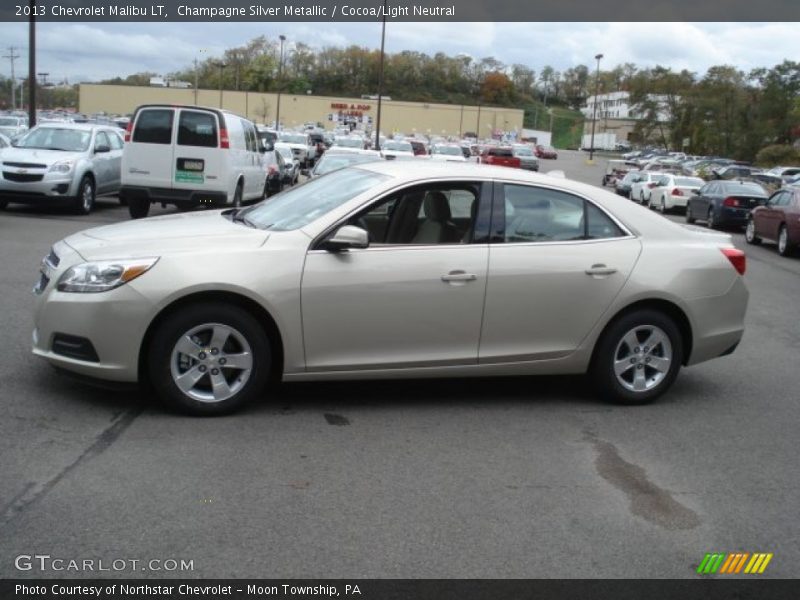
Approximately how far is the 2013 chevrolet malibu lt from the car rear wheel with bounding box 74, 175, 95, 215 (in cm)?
1206

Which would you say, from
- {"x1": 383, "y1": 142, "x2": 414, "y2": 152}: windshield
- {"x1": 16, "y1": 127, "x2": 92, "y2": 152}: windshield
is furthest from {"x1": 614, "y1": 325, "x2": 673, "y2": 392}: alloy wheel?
{"x1": 383, "y1": 142, "x2": 414, "y2": 152}: windshield

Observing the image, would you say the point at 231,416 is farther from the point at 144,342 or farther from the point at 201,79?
the point at 201,79

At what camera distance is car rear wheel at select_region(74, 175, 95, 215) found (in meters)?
17.7

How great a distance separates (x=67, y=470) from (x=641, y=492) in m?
3.03

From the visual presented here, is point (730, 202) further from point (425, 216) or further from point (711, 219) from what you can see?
point (425, 216)

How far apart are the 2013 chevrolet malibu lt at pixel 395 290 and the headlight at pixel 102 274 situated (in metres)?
0.01

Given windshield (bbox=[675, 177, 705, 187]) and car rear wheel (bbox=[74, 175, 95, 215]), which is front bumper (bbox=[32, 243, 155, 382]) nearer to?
car rear wheel (bbox=[74, 175, 95, 215])

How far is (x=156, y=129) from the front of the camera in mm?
16594

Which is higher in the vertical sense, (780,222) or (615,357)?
(780,222)

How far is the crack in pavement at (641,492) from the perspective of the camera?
4442 millimetres

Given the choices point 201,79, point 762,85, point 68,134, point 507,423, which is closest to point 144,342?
point 507,423

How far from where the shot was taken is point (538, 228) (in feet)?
20.3
